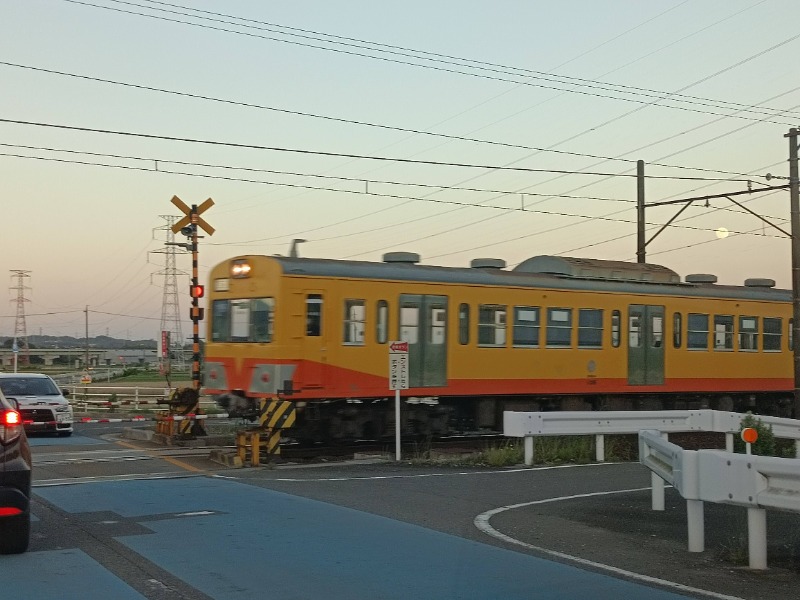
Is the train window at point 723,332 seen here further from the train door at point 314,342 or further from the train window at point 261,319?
the train window at point 261,319

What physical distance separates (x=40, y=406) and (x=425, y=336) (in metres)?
9.45

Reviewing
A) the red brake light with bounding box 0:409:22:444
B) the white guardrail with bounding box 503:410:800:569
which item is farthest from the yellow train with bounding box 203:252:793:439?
the red brake light with bounding box 0:409:22:444

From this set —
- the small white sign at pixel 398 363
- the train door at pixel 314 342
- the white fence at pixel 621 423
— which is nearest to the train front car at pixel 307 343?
the train door at pixel 314 342

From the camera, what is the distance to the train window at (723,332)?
1033 inches

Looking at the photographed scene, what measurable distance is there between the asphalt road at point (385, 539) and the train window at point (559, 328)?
7.85m

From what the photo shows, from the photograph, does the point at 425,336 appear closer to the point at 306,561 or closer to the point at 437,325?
the point at 437,325

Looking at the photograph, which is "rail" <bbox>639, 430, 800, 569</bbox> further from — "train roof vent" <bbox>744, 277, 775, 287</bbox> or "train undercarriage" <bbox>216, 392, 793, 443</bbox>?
"train roof vent" <bbox>744, 277, 775, 287</bbox>

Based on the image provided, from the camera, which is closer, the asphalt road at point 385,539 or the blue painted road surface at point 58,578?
the blue painted road surface at point 58,578

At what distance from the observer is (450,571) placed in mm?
7828

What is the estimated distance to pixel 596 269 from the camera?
79.1 ft

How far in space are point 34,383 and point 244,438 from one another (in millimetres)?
10600

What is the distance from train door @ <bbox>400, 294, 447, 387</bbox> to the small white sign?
203cm

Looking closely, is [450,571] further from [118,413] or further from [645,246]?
[118,413]

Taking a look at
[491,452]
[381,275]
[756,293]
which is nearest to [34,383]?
[381,275]
